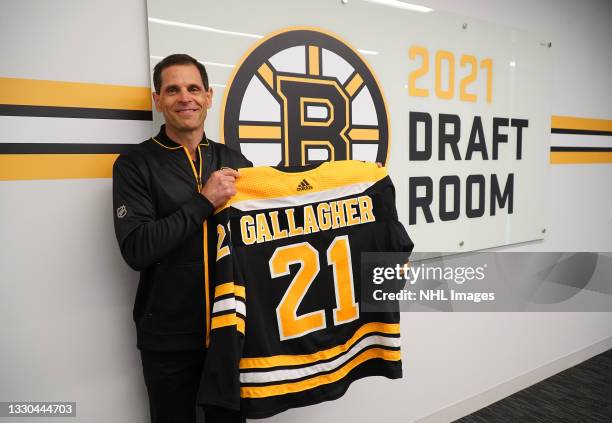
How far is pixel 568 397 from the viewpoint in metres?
2.38

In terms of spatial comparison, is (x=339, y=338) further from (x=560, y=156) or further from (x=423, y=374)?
(x=560, y=156)

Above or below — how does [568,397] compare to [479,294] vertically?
below

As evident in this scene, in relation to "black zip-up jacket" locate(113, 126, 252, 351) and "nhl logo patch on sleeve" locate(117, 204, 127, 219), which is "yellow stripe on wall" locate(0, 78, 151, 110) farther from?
"nhl logo patch on sleeve" locate(117, 204, 127, 219)

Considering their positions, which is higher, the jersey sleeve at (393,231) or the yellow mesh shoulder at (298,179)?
the yellow mesh shoulder at (298,179)

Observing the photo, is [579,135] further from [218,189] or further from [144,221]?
[144,221]

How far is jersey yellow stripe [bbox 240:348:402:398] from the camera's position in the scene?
1.18m

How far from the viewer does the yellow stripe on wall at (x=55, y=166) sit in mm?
1174

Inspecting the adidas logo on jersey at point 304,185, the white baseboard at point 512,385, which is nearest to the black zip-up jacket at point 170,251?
the adidas logo on jersey at point 304,185

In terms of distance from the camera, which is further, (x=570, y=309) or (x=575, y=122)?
(x=570, y=309)

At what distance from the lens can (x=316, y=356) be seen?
4.25ft

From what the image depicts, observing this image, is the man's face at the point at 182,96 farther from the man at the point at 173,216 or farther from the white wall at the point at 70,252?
the white wall at the point at 70,252

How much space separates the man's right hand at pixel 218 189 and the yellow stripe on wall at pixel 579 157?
2.11m

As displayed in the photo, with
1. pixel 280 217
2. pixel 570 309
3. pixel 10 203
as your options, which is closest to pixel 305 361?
pixel 280 217

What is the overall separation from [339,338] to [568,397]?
5.97 ft
